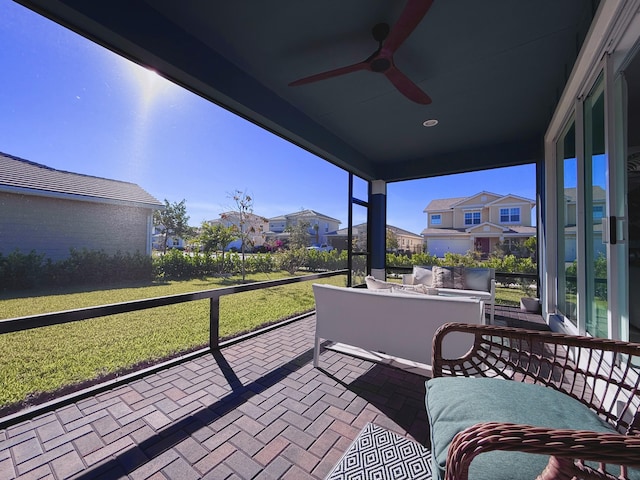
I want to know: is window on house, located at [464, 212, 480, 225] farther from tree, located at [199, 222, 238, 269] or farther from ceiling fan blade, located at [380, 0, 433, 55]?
tree, located at [199, 222, 238, 269]

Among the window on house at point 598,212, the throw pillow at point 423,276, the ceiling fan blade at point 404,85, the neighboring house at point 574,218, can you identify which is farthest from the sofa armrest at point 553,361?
the throw pillow at point 423,276

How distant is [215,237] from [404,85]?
2.58 m

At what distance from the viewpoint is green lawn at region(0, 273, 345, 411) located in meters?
1.90

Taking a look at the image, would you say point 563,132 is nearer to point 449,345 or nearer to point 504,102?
point 504,102

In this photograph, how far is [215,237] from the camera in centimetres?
324

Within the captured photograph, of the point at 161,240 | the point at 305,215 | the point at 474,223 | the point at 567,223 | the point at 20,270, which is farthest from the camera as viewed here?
the point at 474,223

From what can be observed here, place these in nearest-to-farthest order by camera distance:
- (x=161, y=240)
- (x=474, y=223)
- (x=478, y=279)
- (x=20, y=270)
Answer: (x=20, y=270)
(x=161, y=240)
(x=478, y=279)
(x=474, y=223)

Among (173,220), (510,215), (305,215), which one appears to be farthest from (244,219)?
(510,215)

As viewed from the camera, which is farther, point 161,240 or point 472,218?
point 472,218

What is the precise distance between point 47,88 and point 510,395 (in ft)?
10.3

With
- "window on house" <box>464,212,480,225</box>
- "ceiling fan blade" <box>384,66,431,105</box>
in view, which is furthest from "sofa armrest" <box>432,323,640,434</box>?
"window on house" <box>464,212,480,225</box>

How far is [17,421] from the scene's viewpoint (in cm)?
168

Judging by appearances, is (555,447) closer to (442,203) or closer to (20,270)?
(20,270)

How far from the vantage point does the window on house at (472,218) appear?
21.1 ft
